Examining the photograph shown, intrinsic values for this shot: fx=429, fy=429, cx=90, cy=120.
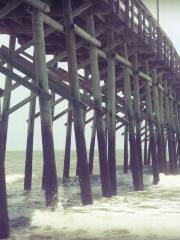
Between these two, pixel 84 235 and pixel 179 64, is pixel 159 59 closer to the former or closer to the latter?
pixel 179 64

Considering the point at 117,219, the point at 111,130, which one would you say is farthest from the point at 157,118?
the point at 117,219

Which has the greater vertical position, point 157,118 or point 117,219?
point 157,118

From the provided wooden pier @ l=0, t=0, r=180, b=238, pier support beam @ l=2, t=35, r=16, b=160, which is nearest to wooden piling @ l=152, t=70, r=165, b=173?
wooden pier @ l=0, t=0, r=180, b=238

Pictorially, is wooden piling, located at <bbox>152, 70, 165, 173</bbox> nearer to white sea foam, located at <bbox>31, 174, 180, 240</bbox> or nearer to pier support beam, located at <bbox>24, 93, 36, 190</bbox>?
pier support beam, located at <bbox>24, 93, 36, 190</bbox>

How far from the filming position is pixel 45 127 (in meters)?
7.20

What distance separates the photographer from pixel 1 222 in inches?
233

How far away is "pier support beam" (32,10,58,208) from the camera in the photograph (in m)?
7.13

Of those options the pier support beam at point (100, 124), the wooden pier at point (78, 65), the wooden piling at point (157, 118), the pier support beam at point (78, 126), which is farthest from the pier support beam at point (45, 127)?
the wooden piling at point (157, 118)

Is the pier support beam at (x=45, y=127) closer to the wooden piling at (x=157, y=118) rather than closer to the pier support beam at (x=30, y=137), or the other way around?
the pier support beam at (x=30, y=137)

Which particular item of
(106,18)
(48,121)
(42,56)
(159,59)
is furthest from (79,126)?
(159,59)

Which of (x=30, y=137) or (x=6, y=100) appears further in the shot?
(x=30, y=137)

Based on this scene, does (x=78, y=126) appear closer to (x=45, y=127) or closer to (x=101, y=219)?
(x=45, y=127)

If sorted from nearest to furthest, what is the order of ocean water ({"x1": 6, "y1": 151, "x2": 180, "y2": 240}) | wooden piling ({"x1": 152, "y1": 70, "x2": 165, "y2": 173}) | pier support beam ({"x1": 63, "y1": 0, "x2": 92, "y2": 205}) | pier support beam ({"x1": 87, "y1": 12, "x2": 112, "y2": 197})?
ocean water ({"x1": 6, "y1": 151, "x2": 180, "y2": 240}) → pier support beam ({"x1": 63, "y1": 0, "x2": 92, "y2": 205}) → pier support beam ({"x1": 87, "y1": 12, "x2": 112, "y2": 197}) → wooden piling ({"x1": 152, "y1": 70, "x2": 165, "y2": 173})

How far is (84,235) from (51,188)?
4.68 feet
